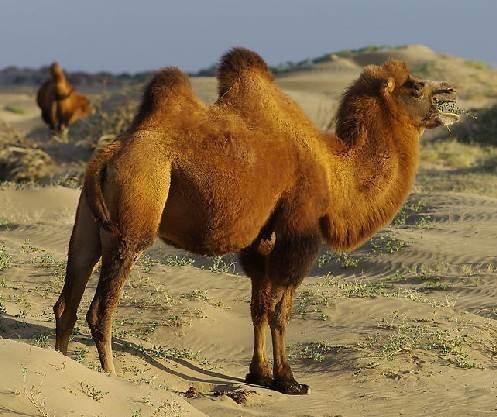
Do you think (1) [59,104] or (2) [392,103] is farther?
(1) [59,104]

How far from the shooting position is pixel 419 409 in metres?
8.03

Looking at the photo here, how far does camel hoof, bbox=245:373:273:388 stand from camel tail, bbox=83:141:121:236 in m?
1.77

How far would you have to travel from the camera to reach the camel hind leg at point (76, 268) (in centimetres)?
816

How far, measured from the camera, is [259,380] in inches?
342

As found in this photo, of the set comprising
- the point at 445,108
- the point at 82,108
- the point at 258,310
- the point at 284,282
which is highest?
the point at 445,108

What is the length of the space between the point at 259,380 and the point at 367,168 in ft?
6.32

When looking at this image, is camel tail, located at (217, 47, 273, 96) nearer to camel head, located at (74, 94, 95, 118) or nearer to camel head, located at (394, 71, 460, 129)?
camel head, located at (394, 71, 460, 129)

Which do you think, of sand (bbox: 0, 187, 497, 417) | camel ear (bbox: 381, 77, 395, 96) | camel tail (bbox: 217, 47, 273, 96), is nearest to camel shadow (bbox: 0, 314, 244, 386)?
sand (bbox: 0, 187, 497, 417)

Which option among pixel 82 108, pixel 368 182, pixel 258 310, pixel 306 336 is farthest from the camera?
pixel 82 108

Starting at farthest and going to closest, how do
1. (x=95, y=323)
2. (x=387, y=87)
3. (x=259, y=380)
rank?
(x=387, y=87), (x=259, y=380), (x=95, y=323)

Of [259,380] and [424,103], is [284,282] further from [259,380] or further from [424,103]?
[424,103]

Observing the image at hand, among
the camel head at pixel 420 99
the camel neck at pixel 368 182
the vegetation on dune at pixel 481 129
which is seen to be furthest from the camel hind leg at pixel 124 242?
the vegetation on dune at pixel 481 129

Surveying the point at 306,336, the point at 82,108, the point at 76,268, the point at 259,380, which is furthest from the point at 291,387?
the point at 82,108

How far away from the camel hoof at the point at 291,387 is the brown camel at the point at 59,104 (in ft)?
82.0
